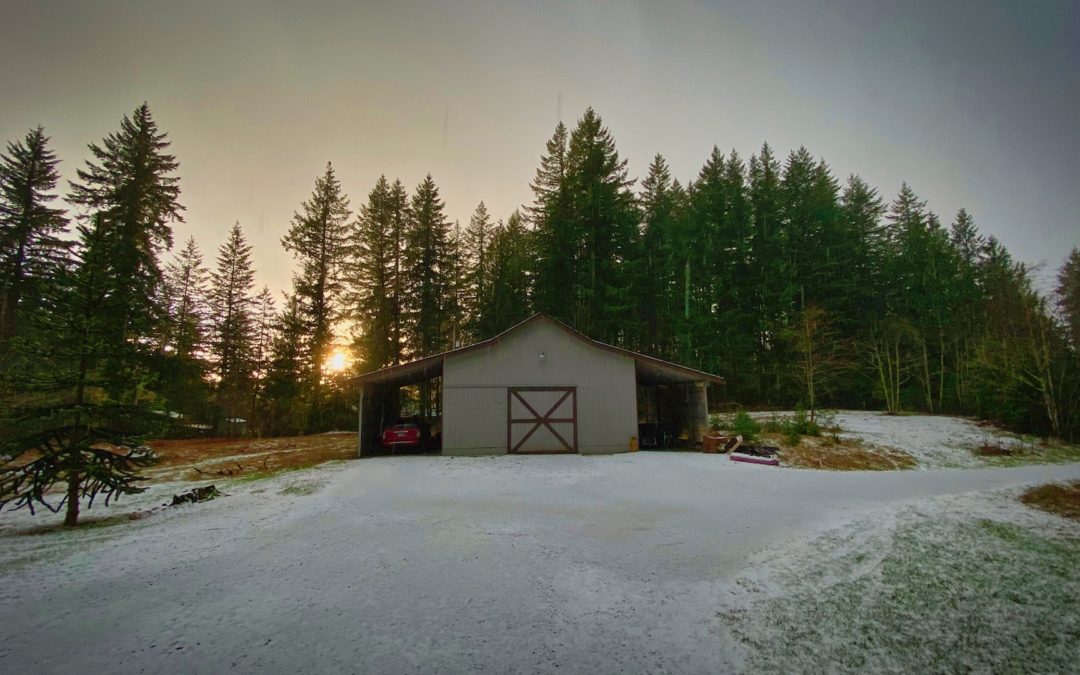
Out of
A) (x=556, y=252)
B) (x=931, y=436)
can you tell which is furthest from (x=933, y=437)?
(x=556, y=252)

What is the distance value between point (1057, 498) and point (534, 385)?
11880mm

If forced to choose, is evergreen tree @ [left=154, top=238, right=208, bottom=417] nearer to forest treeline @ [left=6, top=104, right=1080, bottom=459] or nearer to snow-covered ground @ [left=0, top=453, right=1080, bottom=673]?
forest treeline @ [left=6, top=104, right=1080, bottom=459]

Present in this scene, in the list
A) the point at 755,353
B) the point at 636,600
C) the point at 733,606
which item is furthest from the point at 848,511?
the point at 755,353

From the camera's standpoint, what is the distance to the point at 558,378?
47.5ft

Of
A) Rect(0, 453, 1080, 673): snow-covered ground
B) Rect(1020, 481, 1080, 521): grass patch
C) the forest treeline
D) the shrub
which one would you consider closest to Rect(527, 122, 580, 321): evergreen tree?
the forest treeline

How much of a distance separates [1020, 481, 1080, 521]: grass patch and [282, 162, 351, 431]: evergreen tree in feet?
91.6

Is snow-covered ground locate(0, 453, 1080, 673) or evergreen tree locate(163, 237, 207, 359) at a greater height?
evergreen tree locate(163, 237, 207, 359)

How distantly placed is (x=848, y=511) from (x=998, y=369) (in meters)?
18.2

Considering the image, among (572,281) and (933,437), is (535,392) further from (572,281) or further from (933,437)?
(933,437)

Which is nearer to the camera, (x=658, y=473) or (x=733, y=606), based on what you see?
(x=733, y=606)

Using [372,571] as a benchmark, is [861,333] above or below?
above

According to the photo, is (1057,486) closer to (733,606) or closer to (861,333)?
(733,606)

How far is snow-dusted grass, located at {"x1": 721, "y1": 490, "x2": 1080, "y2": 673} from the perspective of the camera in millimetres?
3002

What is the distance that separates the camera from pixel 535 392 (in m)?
14.4
